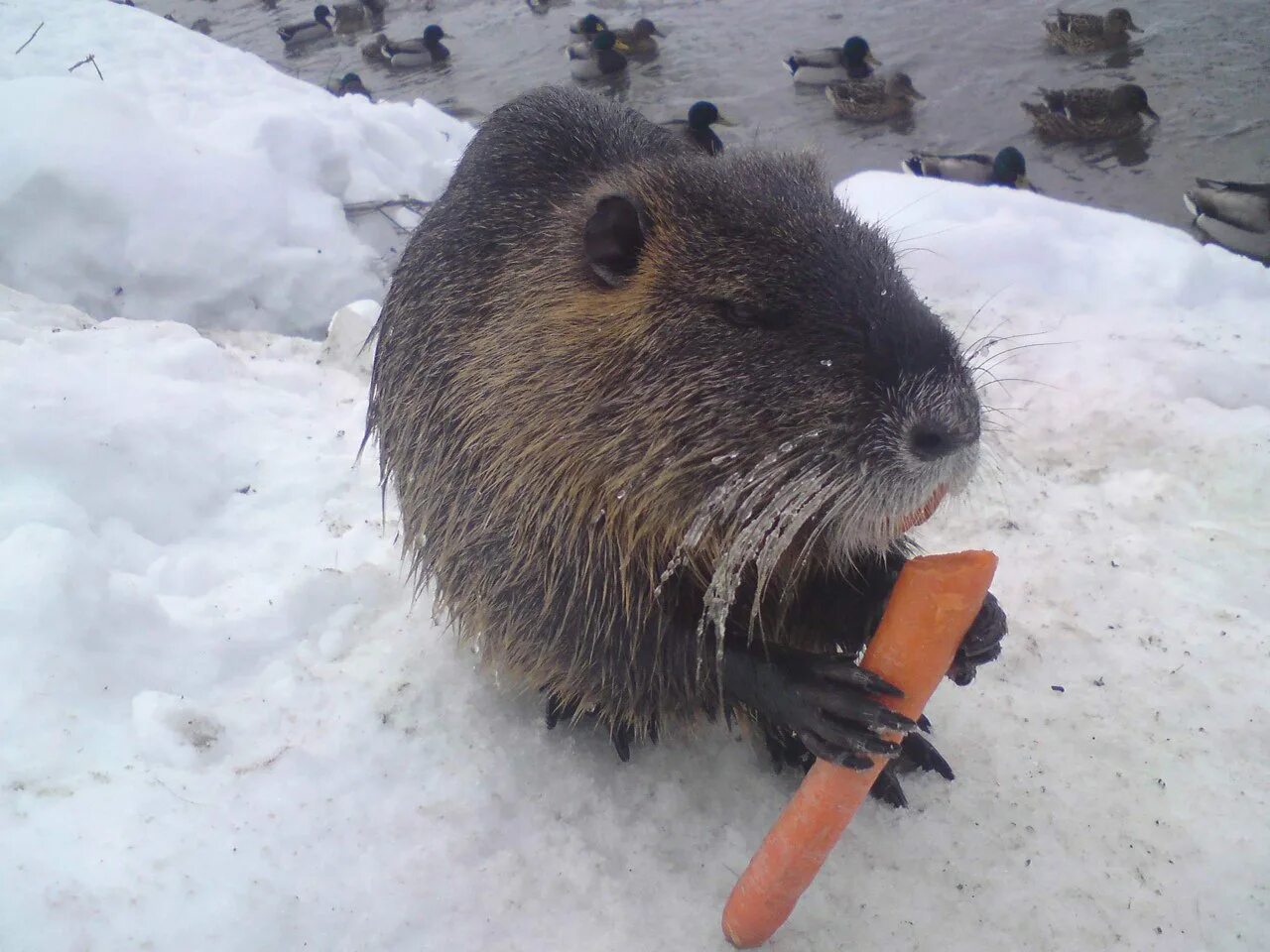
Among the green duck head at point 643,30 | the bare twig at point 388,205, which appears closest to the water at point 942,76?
the green duck head at point 643,30

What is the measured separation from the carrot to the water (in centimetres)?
646

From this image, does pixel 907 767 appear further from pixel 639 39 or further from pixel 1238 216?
pixel 639 39

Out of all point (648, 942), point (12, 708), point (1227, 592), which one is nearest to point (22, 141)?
point (12, 708)

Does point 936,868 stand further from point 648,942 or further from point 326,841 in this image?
point 326,841

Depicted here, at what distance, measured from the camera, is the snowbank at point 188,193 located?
13.9ft

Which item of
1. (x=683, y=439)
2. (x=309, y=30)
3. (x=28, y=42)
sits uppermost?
(x=683, y=439)

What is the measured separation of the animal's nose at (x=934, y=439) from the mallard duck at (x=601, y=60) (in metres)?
10.8

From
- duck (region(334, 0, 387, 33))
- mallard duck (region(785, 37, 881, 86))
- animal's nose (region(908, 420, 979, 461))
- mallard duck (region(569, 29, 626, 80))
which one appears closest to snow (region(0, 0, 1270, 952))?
animal's nose (region(908, 420, 979, 461))

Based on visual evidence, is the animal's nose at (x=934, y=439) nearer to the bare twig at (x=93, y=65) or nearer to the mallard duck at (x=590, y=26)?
the bare twig at (x=93, y=65)

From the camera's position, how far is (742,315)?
168 cm

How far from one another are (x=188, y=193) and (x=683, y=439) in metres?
3.96

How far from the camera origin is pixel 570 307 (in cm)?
194

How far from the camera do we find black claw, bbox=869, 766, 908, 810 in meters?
2.10

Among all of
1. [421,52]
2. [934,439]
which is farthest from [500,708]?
[421,52]
